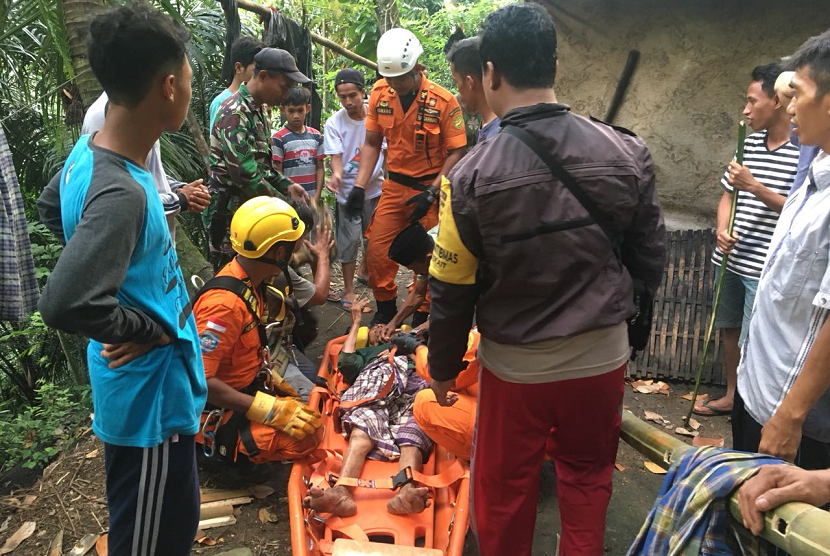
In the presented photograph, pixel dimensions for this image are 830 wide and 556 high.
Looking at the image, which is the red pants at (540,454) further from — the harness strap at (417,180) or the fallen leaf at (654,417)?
the harness strap at (417,180)

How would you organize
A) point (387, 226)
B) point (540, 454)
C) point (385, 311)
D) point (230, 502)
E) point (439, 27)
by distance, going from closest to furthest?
point (540, 454) < point (230, 502) < point (387, 226) < point (385, 311) < point (439, 27)

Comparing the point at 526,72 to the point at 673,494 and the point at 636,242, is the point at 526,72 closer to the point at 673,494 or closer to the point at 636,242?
the point at 636,242

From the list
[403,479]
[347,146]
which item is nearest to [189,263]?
[347,146]

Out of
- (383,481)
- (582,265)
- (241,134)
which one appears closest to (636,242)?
(582,265)

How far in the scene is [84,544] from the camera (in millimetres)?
2820

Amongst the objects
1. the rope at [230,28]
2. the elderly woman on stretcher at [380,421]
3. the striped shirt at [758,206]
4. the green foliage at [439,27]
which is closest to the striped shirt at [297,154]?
the rope at [230,28]

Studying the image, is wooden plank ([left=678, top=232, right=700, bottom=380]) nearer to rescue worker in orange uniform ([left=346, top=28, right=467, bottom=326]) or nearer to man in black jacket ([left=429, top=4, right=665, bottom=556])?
rescue worker in orange uniform ([left=346, top=28, right=467, bottom=326])

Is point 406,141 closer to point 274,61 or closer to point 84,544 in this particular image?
point 274,61

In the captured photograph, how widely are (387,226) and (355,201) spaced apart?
63cm

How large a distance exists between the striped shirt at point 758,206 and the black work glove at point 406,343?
7.11ft

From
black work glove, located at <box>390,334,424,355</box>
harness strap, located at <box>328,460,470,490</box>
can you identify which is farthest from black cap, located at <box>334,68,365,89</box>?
harness strap, located at <box>328,460,470,490</box>

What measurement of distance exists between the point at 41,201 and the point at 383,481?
1897 millimetres

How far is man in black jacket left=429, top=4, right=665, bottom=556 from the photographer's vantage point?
6.08 feet

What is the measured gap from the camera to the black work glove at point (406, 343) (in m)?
3.50
